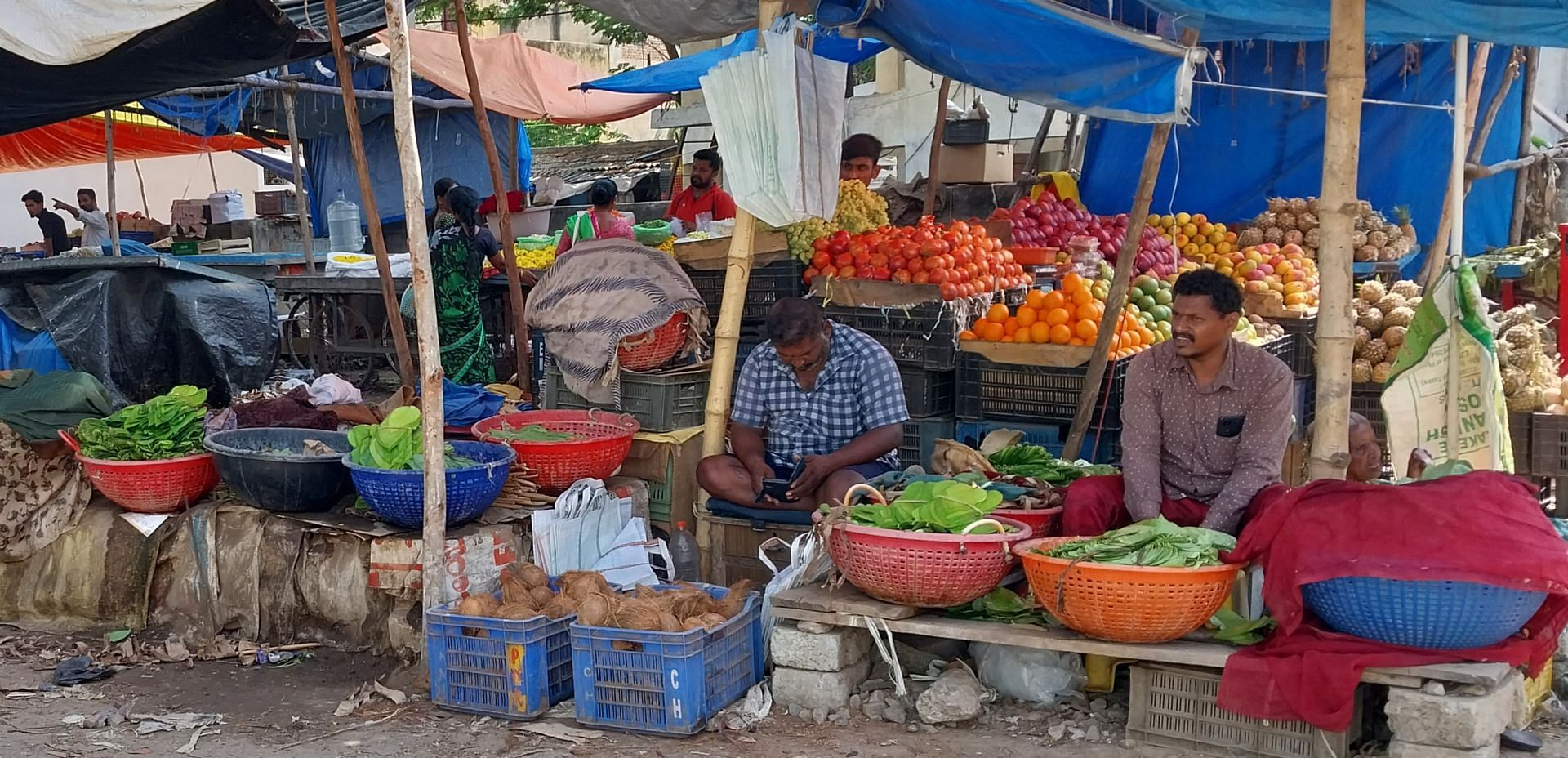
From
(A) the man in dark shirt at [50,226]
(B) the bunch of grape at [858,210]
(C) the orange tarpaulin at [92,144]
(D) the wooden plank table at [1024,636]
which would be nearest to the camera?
(D) the wooden plank table at [1024,636]

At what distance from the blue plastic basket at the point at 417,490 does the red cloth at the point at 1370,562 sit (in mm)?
2776

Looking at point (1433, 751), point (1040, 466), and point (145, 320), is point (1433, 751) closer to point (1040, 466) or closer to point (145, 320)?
point (1040, 466)

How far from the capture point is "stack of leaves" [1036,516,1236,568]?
3.82 m

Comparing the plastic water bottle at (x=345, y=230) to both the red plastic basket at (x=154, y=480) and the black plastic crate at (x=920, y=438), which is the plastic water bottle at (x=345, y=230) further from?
the black plastic crate at (x=920, y=438)

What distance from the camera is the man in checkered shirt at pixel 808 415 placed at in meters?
5.27

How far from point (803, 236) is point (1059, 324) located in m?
1.44

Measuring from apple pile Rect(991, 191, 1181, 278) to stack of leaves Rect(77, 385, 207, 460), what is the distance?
15.1 feet

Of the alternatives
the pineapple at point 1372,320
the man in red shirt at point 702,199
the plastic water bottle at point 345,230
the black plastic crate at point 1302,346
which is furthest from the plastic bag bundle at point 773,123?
the plastic water bottle at point 345,230

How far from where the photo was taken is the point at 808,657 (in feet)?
14.3

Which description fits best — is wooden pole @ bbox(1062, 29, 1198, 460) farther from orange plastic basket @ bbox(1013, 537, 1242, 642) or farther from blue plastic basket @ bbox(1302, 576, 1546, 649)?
blue plastic basket @ bbox(1302, 576, 1546, 649)

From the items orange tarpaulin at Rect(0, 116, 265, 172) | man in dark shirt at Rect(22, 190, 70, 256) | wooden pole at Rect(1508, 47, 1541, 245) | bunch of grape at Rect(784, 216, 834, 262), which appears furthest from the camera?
orange tarpaulin at Rect(0, 116, 265, 172)

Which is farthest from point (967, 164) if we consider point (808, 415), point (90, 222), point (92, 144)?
point (92, 144)

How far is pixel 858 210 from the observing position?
750cm

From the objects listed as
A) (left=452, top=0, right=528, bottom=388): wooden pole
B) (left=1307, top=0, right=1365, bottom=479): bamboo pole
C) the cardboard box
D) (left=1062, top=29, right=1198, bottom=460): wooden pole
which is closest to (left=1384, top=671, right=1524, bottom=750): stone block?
(left=1307, top=0, right=1365, bottom=479): bamboo pole
